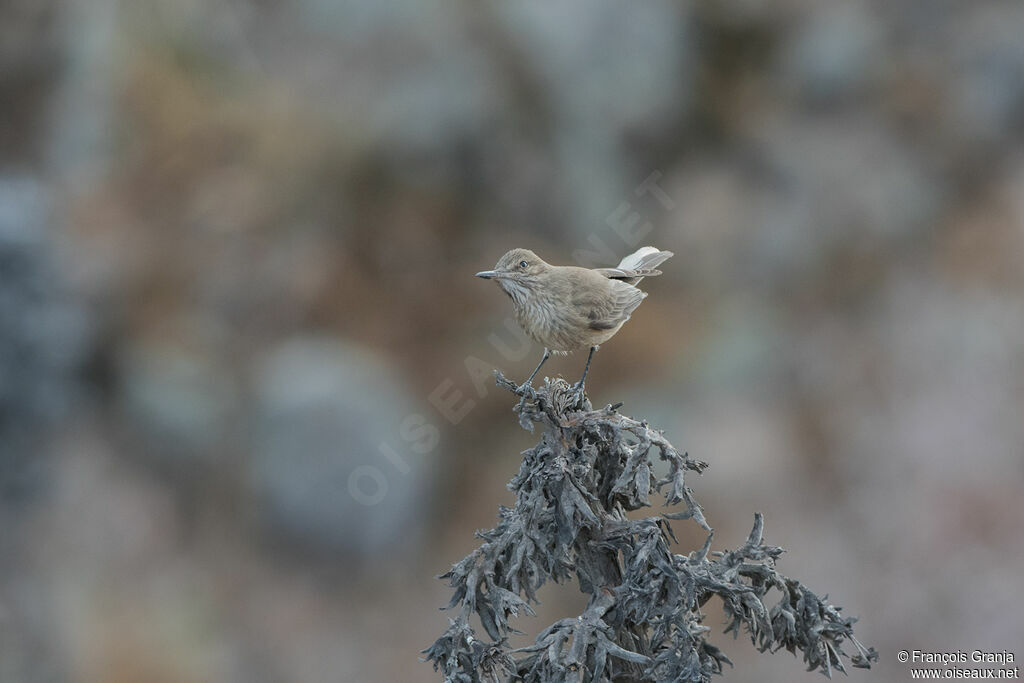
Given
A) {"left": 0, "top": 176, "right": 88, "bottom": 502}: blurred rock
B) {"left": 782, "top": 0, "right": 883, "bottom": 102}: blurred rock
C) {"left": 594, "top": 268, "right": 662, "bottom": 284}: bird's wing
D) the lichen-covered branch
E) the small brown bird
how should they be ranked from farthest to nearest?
{"left": 782, "top": 0, "right": 883, "bottom": 102}: blurred rock, {"left": 0, "top": 176, "right": 88, "bottom": 502}: blurred rock, {"left": 594, "top": 268, "right": 662, "bottom": 284}: bird's wing, the small brown bird, the lichen-covered branch

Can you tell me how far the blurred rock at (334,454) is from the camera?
11.3ft

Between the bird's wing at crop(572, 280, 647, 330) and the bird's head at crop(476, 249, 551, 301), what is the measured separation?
0.08m

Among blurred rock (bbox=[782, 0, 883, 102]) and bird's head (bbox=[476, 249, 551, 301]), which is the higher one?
blurred rock (bbox=[782, 0, 883, 102])

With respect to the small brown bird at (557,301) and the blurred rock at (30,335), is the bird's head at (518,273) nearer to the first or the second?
the small brown bird at (557,301)

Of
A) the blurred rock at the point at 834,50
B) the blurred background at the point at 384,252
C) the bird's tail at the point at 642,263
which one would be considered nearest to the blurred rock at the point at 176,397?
the blurred background at the point at 384,252

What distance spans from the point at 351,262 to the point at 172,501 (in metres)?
1.16

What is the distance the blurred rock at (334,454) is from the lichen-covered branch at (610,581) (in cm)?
214

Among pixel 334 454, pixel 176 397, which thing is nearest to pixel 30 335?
pixel 176 397

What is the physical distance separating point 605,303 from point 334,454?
211cm

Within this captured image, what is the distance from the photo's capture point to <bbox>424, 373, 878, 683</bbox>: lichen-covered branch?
1214 millimetres

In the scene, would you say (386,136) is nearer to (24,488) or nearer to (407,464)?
(407,464)

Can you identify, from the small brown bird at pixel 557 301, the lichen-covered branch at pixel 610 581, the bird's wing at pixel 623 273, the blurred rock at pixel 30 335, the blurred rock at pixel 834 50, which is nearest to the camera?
the lichen-covered branch at pixel 610 581

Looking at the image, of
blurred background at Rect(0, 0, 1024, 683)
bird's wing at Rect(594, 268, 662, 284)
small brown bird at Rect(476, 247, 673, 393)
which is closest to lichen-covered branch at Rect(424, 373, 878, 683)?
small brown bird at Rect(476, 247, 673, 393)

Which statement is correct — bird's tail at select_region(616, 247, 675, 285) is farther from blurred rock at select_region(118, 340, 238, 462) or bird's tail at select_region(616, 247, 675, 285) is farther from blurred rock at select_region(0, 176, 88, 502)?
blurred rock at select_region(0, 176, 88, 502)
